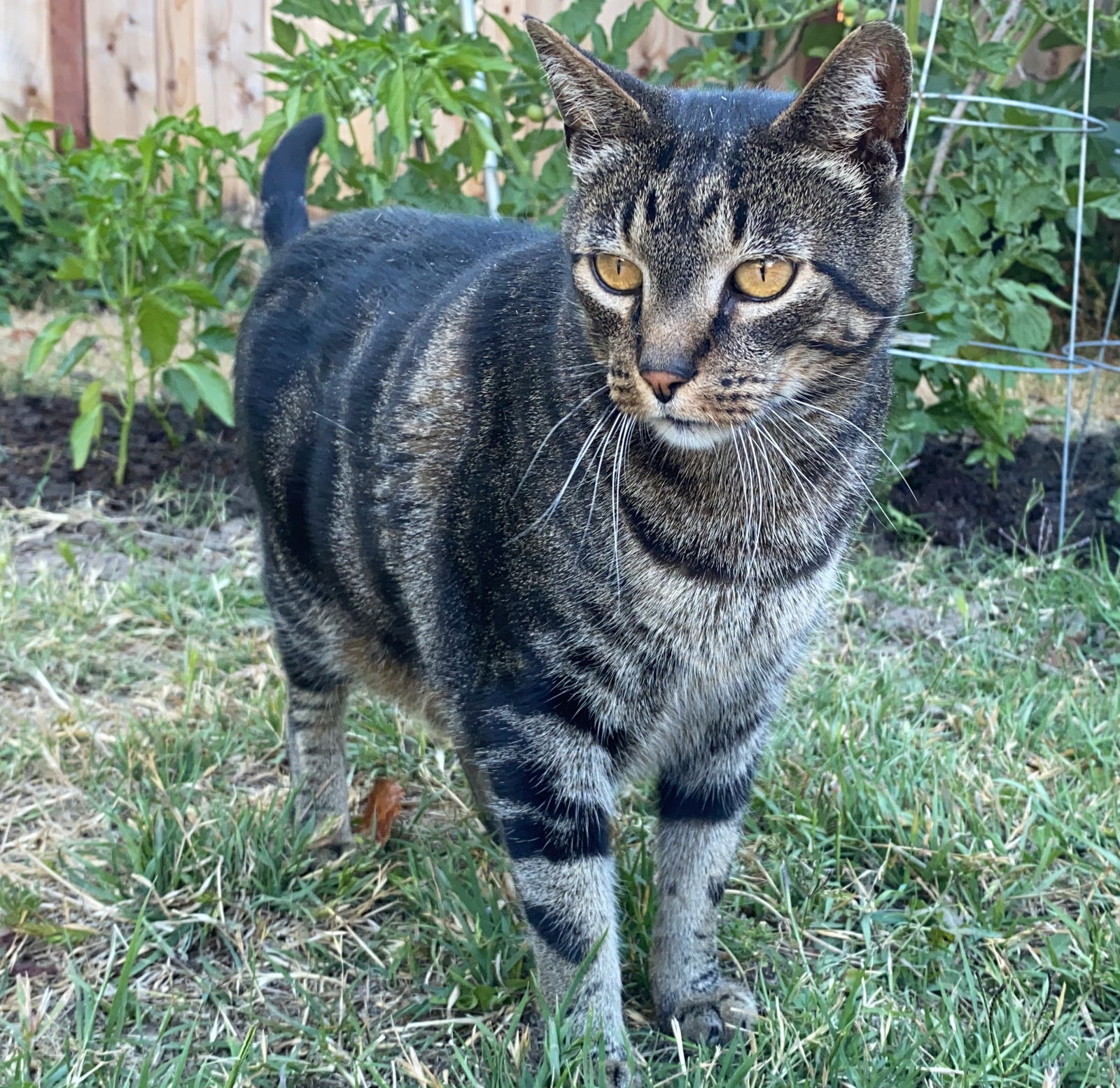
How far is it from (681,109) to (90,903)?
5.30 feet

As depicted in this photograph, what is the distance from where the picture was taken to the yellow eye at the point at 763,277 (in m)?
1.60

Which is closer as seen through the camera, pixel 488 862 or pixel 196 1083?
pixel 196 1083

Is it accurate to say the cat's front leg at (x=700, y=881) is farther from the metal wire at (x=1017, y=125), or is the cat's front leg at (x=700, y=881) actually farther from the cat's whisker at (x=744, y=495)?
the metal wire at (x=1017, y=125)

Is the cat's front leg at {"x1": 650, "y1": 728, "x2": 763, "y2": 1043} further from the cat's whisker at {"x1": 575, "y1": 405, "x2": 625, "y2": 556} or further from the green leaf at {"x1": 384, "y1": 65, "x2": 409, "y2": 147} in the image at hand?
the green leaf at {"x1": 384, "y1": 65, "x2": 409, "y2": 147}

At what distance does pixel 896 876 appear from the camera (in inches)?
87.7

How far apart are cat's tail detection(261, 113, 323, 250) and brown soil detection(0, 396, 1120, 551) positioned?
4.50ft

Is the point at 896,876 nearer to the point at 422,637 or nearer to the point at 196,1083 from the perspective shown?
the point at 422,637

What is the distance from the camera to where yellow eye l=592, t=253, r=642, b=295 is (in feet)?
5.46

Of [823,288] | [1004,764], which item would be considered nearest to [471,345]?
[823,288]

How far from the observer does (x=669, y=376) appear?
1551mm

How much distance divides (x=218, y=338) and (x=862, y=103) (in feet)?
8.25

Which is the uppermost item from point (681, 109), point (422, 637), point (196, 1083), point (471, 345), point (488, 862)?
point (681, 109)

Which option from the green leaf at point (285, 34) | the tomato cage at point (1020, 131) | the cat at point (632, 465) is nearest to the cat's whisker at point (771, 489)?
the cat at point (632, 465)

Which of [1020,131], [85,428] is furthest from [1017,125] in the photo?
[85,428]
